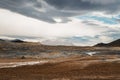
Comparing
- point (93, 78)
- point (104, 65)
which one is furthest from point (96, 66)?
point (93, 78)

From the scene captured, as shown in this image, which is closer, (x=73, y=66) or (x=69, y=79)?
(x=69, y=79)

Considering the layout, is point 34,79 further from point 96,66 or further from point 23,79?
point 96,66

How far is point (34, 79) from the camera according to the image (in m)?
34.8

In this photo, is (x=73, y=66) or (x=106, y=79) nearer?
(x=106, y=79)

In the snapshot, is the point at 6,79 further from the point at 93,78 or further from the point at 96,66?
the point at 96,66

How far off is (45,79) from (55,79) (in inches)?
51.4

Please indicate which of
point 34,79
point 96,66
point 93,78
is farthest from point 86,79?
point 96,66

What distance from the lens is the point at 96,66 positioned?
5147 cm

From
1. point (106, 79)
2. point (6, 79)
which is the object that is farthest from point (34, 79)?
point (106, 79)

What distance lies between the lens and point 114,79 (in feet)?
112

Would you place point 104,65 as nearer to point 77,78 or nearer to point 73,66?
point 73,66

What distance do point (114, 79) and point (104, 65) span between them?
17.9 metres

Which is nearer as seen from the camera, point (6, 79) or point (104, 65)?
point (6, 79)

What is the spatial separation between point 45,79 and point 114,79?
28.5 feet
